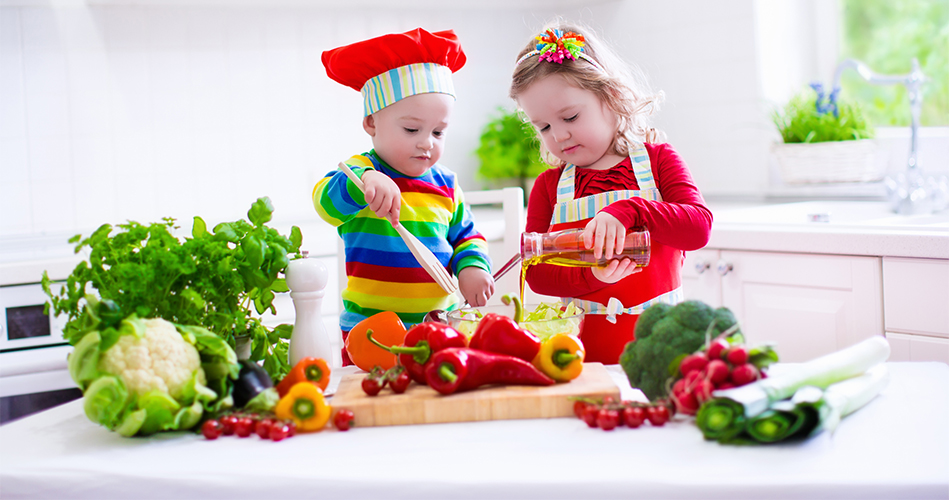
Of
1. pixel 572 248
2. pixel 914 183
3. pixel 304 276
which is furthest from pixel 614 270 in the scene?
pixel 914 183

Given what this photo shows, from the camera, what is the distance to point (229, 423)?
770 mm

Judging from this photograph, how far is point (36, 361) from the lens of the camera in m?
1.87

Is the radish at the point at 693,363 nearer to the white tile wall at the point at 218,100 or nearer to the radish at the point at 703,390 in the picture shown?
the radish at the point at 703,390

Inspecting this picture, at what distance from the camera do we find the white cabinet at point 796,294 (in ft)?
5.24

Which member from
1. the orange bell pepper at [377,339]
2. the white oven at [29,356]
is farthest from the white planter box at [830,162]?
the white oven at [29,356]

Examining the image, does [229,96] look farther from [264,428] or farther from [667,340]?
[667,340]

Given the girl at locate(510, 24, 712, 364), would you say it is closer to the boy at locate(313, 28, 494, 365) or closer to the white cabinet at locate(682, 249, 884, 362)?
the boy at locate(313, 28, 494, 365)

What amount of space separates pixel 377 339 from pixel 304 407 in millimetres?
224

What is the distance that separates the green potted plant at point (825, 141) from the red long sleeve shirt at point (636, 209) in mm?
1083

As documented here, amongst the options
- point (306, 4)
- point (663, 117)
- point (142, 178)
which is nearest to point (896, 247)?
point (663, 117)

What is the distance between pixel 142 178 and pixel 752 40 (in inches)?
77.9

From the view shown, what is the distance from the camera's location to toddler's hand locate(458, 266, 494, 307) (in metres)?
1.25

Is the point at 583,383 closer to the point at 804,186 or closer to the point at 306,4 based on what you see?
the point at 804,186

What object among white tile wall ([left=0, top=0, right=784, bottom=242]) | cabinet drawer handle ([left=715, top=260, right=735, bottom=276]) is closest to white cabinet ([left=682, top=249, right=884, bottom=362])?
cabinet drawer handle ([left=715, top=260, right=735, bottom=276])
